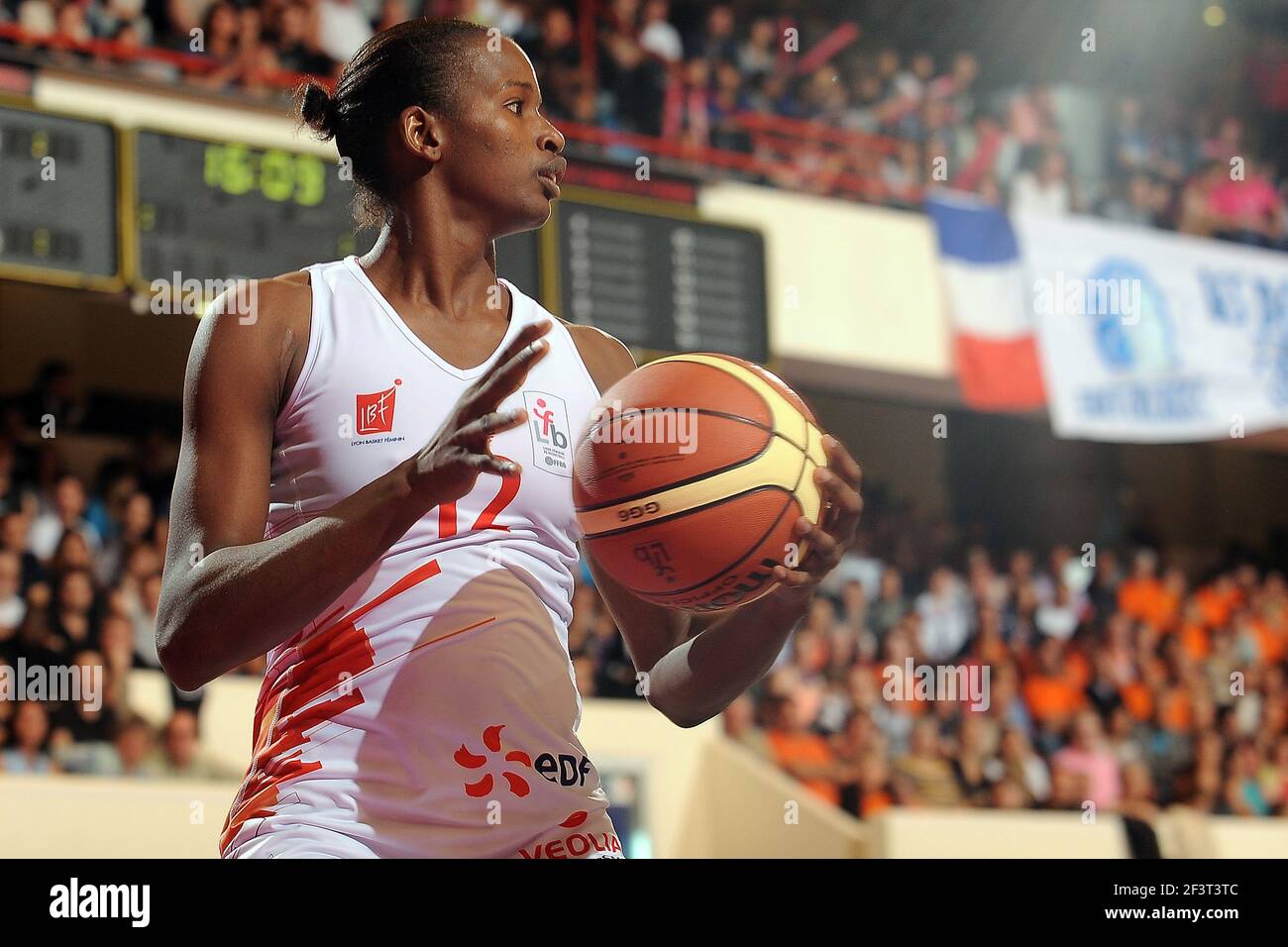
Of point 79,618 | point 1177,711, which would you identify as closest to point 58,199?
point 79,618

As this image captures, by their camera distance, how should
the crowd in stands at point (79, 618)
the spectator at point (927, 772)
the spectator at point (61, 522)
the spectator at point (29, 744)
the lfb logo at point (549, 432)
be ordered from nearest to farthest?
the lfb logo at point (549, 432)
the spectator at point (29, 744)
the crowd in stands at point (79, 618)
the spectator at point (61, 522)
the spectator at point (927, 772)

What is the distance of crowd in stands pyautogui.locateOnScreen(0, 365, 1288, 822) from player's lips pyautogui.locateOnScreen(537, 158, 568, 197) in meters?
3.63

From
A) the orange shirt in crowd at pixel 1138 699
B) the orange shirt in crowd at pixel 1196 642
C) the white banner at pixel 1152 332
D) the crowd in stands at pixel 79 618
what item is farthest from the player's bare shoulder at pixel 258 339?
the orange shirt in crowd at pixel 1196 642

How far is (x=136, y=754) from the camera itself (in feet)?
18.4

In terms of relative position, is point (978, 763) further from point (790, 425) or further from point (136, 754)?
point (790, 425)

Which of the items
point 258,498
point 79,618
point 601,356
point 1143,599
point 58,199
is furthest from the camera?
point 1143,599

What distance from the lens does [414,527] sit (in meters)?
→ 1.83

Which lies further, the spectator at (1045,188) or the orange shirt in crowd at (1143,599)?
the spectator at (1045,188)

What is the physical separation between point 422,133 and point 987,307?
8074 millimetres

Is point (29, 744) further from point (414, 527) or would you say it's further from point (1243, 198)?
point (1243, 198)

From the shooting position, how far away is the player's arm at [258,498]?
162cm

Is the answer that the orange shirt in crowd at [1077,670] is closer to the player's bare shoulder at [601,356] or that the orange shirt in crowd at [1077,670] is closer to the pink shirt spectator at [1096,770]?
the pink shirt spectator at [1096,770]

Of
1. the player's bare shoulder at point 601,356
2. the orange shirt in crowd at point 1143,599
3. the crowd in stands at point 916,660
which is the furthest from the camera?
the orange shirt in crowd at point 1143,599

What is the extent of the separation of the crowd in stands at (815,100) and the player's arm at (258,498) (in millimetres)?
5840
